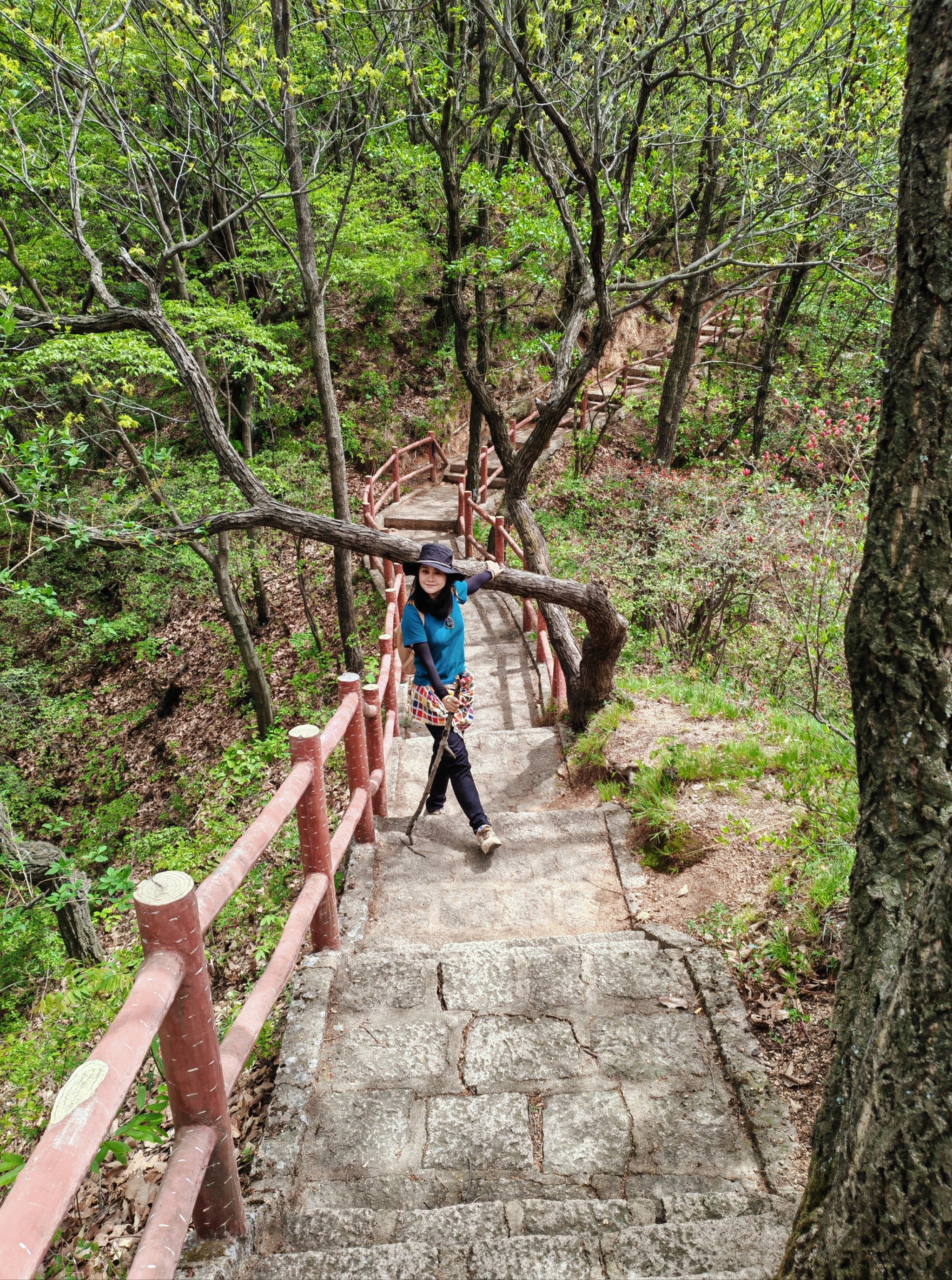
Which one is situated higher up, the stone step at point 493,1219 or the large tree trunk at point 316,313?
the large tree trunk at point 316,313

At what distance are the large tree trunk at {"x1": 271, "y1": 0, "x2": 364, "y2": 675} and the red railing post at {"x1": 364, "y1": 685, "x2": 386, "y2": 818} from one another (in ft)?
11.9

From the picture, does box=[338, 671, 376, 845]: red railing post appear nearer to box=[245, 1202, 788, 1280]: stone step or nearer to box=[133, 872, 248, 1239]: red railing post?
box=[133, 872, 248, 1239]: red railing post

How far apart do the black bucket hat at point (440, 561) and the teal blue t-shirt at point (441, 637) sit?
151 mm

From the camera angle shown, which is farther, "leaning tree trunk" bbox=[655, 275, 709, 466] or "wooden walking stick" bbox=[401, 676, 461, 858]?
"leaning tree trunk" bbox=[655, 275, 709, 466]

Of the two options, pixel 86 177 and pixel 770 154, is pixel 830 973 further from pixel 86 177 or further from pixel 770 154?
pixel 86 177

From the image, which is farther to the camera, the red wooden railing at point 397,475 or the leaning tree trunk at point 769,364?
the leaning tree trunk at point 769,364

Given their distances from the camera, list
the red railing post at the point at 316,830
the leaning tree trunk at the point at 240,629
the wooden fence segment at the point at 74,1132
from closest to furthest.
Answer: the wooden fence segment at the point at 74,1132 < the red railing post at the point at 316,830 < the leaning tree trunk at the point at 240,629

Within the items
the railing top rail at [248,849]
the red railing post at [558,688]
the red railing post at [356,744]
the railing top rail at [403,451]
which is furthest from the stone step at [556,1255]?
the railing top rail at [403,451]

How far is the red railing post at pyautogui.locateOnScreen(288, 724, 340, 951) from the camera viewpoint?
9.91 ft

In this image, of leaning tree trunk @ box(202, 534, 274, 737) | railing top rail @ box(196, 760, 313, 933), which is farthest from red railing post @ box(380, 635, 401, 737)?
leaning tree trunk @ box(202, 534, 274, 737)

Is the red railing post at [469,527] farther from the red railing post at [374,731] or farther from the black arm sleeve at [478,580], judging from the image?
the red railing post at [374,731]

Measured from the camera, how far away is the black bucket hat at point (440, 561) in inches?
171

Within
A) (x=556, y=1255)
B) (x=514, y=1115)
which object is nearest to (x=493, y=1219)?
(x=556, y=1255)

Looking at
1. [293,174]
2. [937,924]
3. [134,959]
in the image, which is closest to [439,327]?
[293,174]
